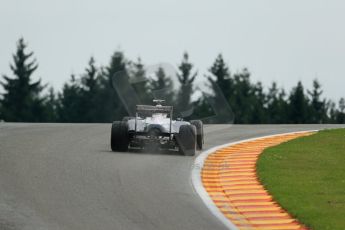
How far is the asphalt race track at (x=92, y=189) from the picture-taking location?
11.5 m

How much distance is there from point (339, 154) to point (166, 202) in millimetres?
9144

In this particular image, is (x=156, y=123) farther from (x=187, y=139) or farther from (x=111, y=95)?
(x=111, y=95)

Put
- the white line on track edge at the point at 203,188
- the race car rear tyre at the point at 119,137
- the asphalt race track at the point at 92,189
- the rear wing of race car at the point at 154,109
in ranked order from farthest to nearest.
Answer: the rear wing of race car at the point at 154,109 < the race car rear tyre at the point at 119,137 < the white line on track edge at the point at 203,188 < the asphalt race track at the point at 92,189

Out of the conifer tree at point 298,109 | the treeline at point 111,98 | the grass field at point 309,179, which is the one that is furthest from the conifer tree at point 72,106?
the grass field at point 309,179

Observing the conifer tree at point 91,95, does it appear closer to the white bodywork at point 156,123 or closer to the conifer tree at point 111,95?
the conifer tree at point 111,95

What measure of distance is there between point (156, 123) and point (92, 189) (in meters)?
7.10

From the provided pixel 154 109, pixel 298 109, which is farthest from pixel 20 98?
pixel 154 109

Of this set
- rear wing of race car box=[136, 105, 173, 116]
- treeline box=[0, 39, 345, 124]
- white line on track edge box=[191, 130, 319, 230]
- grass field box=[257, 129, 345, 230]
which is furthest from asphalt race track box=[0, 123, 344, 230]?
treeline box=[0, 39, 345, 124]

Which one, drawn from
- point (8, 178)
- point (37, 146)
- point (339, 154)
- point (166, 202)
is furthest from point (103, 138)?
point (166, 202)

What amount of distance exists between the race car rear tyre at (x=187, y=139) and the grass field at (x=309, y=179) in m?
1.83

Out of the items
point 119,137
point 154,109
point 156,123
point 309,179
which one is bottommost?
point 309,179

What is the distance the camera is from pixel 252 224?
12.0 meters

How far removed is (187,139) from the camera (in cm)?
2073

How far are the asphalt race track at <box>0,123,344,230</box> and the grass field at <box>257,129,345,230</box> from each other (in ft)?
5.16
